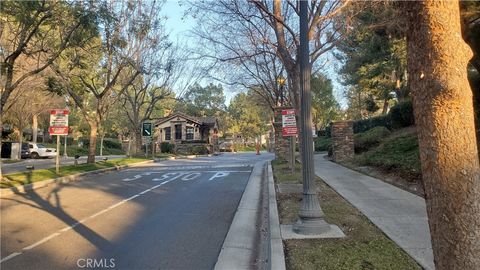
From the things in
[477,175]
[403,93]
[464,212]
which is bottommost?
[464,212]

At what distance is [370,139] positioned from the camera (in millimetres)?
23672

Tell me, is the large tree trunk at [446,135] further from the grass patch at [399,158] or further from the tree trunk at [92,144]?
the tree trunk at [92,144]

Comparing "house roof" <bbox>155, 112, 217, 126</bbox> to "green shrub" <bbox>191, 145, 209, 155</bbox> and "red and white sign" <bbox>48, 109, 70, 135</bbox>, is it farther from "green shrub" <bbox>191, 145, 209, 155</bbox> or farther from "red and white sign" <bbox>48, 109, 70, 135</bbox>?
"red and white sign" <bbox>48, 109, 70, 135</bbox>

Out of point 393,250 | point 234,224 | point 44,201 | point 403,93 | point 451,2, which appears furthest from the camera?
point 403,93

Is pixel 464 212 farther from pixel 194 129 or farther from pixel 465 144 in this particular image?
pixel 194 129

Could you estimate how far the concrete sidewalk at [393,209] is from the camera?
695 centimetres

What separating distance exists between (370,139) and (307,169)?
643 inches

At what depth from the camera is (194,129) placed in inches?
2581

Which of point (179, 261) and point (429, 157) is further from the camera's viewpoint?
point (179, 261)

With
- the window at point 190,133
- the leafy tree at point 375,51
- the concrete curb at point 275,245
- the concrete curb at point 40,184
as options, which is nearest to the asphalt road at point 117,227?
the concrete curb at point 40,184

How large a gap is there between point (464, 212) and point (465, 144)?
442 mm

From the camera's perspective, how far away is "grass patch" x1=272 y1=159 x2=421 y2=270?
6059mm

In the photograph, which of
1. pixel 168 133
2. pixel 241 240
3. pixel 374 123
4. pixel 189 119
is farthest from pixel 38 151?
pixel 241 240

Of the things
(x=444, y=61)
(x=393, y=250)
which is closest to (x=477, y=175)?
(x=444, y=61)
